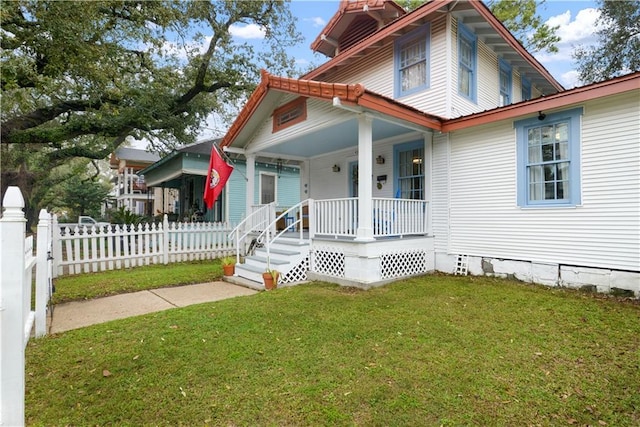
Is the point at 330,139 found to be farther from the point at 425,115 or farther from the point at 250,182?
the point at 250,182

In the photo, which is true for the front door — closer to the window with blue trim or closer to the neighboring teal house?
the neighboring teal house

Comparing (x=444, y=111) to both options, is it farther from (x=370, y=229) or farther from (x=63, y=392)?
(x=63, y=392)

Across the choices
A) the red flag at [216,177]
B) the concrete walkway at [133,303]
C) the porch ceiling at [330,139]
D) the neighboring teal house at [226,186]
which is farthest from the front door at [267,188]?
the concrete walkway at [133,303]

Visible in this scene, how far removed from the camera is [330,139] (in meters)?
8.52

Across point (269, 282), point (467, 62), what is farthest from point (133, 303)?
point (467, 62)

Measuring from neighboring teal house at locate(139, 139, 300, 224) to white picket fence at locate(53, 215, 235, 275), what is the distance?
2199 mm

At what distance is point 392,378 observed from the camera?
9.58ft

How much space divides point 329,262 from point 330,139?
3347mm

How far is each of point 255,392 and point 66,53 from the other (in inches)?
446

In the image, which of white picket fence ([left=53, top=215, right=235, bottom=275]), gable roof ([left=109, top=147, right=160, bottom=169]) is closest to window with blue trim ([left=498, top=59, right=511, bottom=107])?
white picket fence ([left=53, top=215, right=235, bottom=275])

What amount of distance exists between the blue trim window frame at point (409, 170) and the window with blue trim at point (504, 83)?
3.50 m

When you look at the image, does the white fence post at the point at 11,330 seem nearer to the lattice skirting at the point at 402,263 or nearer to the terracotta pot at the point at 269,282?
the terracotta pot at the point at 269,282

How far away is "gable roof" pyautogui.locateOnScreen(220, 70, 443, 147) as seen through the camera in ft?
18.7

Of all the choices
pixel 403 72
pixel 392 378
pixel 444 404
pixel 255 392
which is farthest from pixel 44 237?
pixel 403 72
